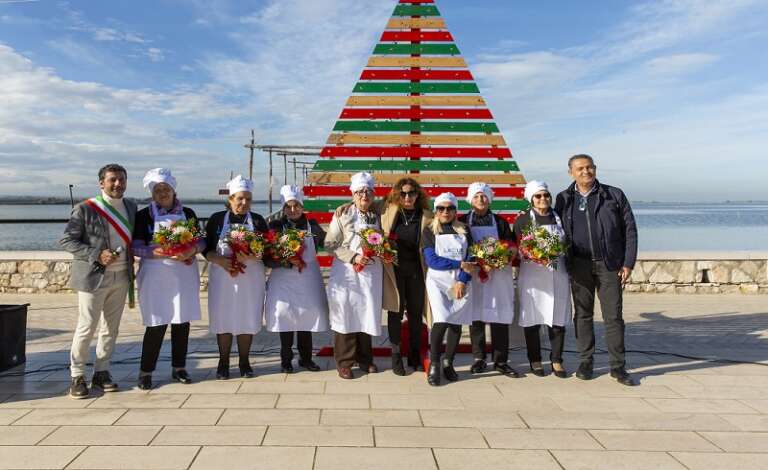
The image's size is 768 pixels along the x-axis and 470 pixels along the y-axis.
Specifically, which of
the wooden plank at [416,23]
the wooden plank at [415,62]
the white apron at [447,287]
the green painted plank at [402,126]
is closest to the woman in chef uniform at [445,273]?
the white apron at [447,287]

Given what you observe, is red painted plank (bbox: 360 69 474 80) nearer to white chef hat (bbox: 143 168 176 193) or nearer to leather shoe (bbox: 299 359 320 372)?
white chef hat (bbox: 143 168 176 193)

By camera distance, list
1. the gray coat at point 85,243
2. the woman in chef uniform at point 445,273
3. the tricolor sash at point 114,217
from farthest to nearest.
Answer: the woman in chef uniform at point 445,273 → the tricolor sash at point 114,217 → the gray coat at point 85,243

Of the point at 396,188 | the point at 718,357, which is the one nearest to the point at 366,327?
the point at 396,188

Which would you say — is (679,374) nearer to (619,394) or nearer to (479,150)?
(619,394)

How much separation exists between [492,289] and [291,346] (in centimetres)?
197

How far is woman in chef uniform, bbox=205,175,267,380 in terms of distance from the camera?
16.8 feet

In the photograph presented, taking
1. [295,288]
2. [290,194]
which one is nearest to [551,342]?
[295,288]

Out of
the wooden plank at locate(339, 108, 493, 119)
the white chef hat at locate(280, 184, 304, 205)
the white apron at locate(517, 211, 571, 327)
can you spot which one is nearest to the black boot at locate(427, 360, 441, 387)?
the white apron at locate(517, 211, 571, 327)

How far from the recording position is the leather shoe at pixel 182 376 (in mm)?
5007

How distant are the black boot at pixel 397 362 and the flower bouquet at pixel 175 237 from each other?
207 cm

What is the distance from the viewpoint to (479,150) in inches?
266

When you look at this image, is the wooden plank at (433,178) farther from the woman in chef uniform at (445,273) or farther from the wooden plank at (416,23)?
the wooden plank at (416,23)

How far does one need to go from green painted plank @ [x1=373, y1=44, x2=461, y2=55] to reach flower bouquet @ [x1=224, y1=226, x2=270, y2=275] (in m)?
2.87

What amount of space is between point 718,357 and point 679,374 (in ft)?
3.27
